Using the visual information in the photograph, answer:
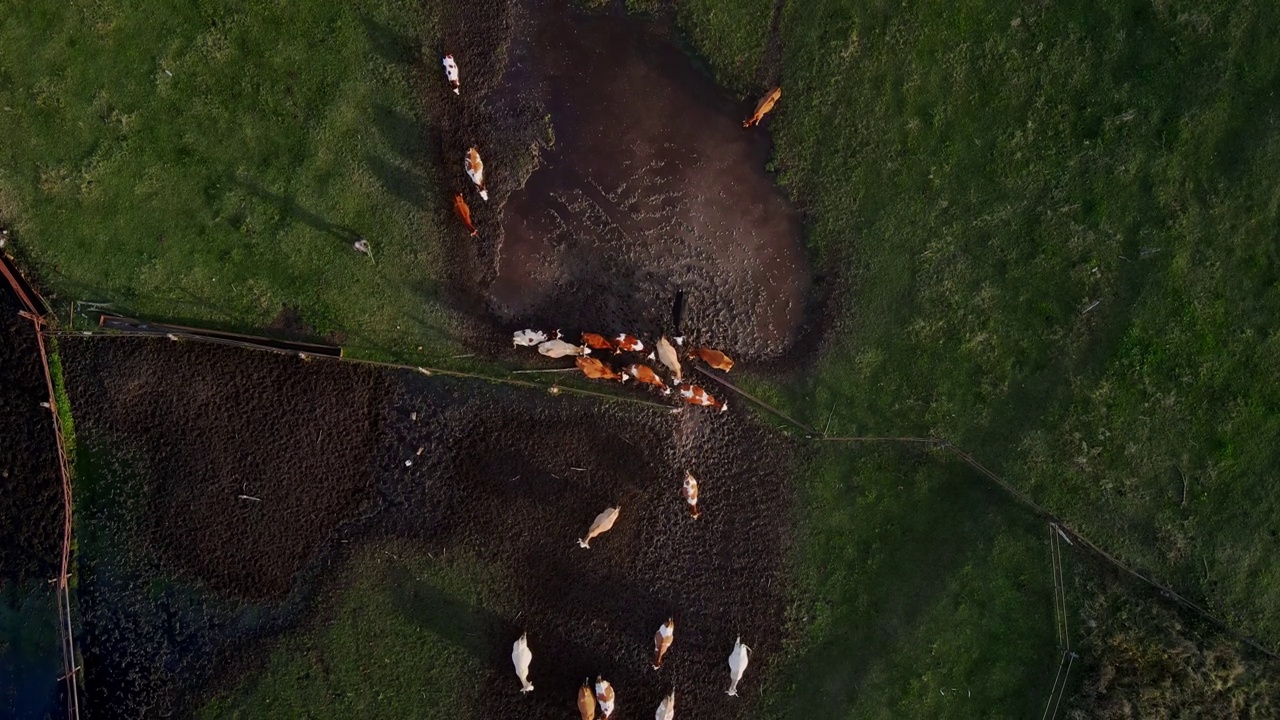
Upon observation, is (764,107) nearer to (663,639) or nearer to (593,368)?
(593,368)

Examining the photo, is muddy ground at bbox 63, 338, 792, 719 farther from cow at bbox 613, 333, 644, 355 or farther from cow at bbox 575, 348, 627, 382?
cow at bbox 613, 333, 644, 355

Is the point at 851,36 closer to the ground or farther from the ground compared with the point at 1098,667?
farther from the ground

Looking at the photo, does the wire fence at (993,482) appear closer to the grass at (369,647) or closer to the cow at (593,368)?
the cow at (593,368)

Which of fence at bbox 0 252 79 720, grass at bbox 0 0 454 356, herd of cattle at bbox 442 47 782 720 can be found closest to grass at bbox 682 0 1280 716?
herd of cattle at bbox 442 47 782 720

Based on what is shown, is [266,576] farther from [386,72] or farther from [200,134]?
[386,72]

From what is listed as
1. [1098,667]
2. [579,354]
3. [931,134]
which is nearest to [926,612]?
[1098,667]

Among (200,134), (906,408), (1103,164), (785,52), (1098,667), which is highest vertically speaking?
(1103,164)
